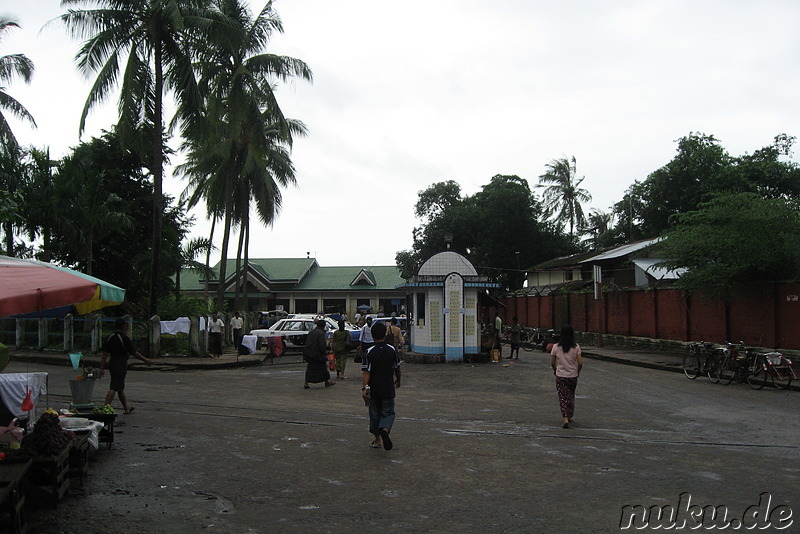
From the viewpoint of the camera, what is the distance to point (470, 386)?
51.7ft

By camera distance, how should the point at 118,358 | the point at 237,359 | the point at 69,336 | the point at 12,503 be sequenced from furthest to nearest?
the point at 69,336
the point at 237,359
the point at 118,358
the point at 12,503

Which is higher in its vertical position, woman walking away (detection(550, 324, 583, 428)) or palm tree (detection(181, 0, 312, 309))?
palm tree (detection(181, 0, 312, 309))

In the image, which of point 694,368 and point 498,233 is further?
point 498,233

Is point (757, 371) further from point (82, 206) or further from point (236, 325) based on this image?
point (82, 206)

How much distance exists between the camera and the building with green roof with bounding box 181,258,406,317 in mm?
55219

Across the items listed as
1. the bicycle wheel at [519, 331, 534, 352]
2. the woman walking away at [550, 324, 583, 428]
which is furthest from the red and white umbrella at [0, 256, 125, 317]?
the bicycle wheel at [519, 331, 534, 352]

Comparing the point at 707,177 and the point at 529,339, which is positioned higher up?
the point at 707,177

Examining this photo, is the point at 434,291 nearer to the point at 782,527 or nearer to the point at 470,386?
the point at 470,386

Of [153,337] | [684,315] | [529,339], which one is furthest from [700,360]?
[529,339]

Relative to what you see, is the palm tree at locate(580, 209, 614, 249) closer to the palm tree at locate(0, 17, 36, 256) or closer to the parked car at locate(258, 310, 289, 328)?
the parked car at locate(258, 310, 289, 328)

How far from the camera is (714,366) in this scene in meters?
16.8

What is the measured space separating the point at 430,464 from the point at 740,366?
1146 centimetres

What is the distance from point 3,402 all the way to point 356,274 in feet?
165

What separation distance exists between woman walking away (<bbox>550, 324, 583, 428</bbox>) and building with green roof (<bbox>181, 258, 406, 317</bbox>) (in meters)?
43.7
